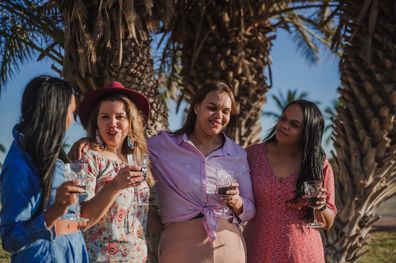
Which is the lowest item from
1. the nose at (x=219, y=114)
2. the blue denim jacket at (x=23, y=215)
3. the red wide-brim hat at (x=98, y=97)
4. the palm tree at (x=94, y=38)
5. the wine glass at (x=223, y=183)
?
the blue denim jacket at (x=23, y=215)

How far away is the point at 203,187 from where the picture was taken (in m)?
3.82

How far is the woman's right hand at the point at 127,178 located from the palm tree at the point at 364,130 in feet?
15.9

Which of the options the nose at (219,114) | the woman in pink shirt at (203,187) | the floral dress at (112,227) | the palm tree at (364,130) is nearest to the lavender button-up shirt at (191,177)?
the woman in pink shirt at (203,187)

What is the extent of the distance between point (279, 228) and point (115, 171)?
137cm

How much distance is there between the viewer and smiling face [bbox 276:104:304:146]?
403 cm

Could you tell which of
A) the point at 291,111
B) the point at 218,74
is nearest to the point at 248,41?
the point at 218,74

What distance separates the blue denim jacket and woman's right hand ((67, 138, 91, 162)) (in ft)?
2.09

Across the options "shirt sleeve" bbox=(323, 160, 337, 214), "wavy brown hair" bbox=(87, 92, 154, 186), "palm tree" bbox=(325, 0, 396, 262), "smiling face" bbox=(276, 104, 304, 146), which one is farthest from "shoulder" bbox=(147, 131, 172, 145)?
"palm tree" bbox=(325, 0, 396, 262)

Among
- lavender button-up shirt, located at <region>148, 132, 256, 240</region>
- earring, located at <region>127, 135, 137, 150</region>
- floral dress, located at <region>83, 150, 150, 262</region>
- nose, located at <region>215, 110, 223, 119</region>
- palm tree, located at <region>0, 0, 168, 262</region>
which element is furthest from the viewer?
palm tree, located at <region>0, 0, 168, 262</region>

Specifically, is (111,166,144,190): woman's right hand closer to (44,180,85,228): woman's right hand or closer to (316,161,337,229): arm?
(44,180,85,228): woman's right hand

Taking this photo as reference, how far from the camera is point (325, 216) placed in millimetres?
4020

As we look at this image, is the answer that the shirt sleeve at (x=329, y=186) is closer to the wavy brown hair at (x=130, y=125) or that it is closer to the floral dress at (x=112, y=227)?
the wavy brown hair at (x=130, y=125)

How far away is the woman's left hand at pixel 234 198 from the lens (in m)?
3.50

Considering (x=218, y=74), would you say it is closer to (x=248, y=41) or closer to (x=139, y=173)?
(x=248, y=41)
